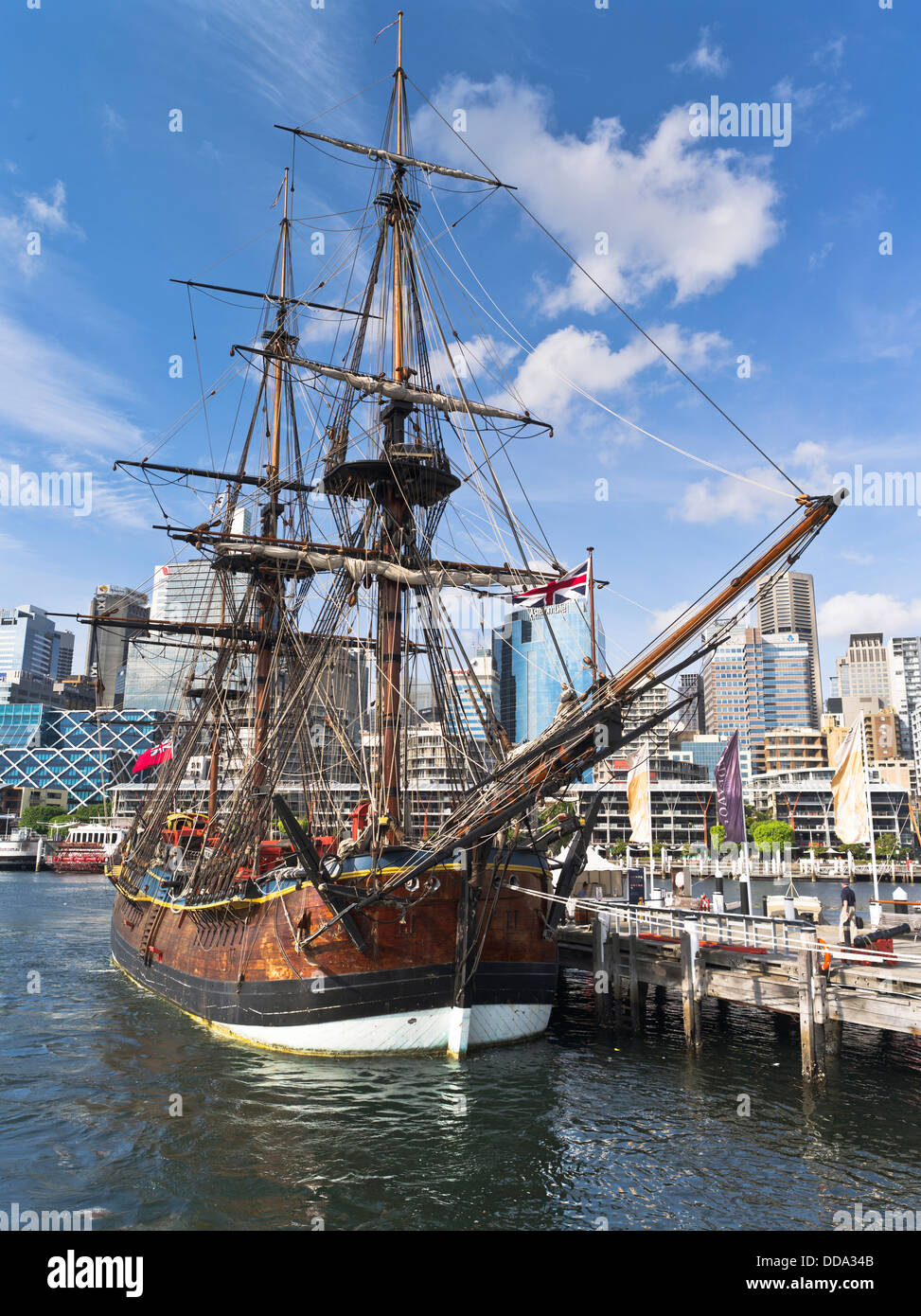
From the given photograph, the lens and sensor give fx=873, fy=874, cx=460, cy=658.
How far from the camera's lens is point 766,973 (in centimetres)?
2152

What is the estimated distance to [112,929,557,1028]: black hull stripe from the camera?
1994 cm

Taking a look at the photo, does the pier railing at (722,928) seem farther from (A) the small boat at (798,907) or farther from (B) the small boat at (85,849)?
(B) the small boat at (85,849)

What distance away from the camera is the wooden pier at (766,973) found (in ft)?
60.5

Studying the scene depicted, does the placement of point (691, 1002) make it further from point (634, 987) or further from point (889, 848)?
point (889, 848)

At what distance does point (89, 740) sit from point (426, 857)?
570ft

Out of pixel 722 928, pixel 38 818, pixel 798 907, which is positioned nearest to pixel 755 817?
pixel 798 907

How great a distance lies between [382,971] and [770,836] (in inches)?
3998

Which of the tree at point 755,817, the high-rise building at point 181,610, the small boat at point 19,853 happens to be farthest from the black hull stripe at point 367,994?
the tree at point 755,817

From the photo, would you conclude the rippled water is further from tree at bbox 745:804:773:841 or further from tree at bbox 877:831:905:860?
tree at bbox 745:804:773:841

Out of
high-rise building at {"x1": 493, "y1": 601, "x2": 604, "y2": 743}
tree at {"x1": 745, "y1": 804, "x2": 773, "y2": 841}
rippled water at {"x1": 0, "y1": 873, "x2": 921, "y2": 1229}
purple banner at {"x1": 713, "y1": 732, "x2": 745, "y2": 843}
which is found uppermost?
high-rise building at {"x1": 493, "y1": 601, "x2": 604, "y2": 743}

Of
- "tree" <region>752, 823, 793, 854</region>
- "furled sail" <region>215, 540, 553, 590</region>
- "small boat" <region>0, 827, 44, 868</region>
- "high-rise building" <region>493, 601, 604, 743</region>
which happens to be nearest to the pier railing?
"furled sail" <region>215, 540, 553, 590</region>

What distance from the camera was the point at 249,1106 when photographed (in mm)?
17094

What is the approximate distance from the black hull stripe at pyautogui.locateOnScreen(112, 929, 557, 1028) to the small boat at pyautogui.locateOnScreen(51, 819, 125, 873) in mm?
84934
